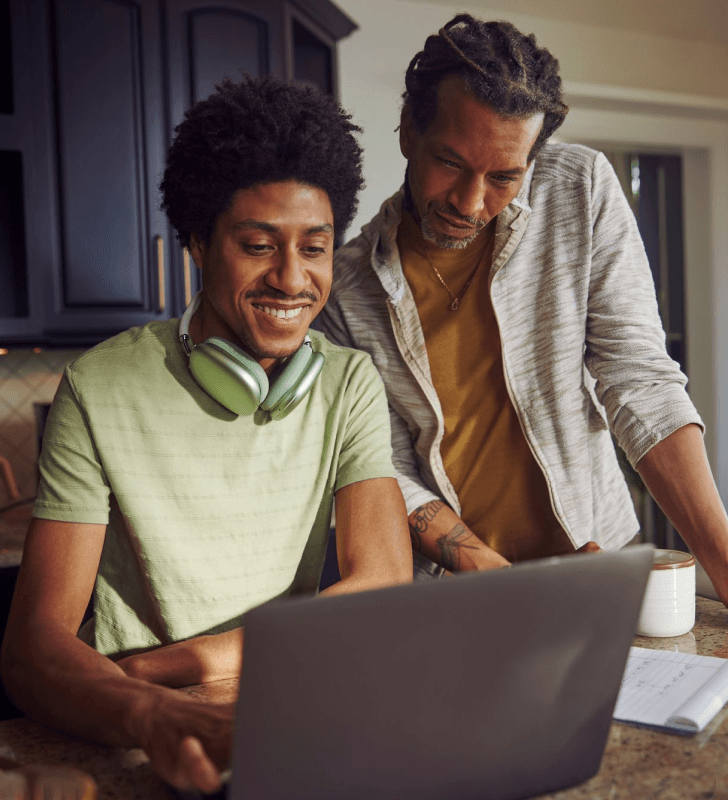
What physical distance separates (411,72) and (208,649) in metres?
0.94

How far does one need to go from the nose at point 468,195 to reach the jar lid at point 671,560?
22.3 inches

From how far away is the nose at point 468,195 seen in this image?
4.07 ft

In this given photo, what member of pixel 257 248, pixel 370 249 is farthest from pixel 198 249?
pixel 370 249

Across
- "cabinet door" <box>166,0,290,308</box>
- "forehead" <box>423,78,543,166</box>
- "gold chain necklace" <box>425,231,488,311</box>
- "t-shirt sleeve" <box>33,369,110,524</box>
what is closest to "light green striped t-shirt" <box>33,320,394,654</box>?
"t-shirt sleeve" <box>33,369,110,524</box>

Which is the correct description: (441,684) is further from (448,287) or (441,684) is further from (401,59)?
(401,59)

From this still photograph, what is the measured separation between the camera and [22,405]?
277cm

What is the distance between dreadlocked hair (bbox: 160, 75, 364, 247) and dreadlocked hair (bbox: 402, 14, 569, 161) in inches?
6.1

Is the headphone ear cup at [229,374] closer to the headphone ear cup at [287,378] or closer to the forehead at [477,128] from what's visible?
the headphone ear cup at [287,378]

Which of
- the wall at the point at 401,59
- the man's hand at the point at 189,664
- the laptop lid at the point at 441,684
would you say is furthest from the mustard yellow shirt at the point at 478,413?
the wall at the point at 401,59

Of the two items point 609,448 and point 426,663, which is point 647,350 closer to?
point 609,448

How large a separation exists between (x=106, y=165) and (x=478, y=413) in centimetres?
168

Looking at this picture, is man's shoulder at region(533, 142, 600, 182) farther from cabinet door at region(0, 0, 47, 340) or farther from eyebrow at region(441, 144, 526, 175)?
cabinet door at region(0, 0, 47, 340)

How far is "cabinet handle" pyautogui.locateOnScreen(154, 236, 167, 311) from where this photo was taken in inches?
104

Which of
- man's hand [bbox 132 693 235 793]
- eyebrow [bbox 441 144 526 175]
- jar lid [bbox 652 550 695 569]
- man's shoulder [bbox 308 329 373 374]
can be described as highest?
eyebrow [bbox 441 144 526 175]
